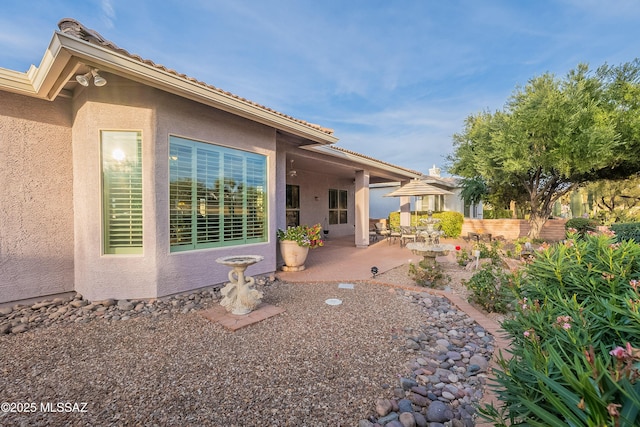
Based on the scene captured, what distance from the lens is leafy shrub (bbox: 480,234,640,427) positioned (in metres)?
0.93

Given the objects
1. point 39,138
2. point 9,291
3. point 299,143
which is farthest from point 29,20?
point 299,143

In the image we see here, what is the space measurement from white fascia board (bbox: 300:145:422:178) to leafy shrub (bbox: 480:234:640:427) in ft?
22.8

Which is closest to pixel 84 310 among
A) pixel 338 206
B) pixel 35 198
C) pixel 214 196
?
pixel 35 198

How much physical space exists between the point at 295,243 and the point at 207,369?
14.2 ft

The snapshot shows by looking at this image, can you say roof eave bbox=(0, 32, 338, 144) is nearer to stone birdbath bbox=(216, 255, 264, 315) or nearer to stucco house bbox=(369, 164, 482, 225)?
stone birdbath bbox=(216, 255, 264, 315)

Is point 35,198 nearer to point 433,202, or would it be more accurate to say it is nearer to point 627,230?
point 627,230

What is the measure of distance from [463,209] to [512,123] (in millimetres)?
11091

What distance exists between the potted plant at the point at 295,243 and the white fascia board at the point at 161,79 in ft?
8.65

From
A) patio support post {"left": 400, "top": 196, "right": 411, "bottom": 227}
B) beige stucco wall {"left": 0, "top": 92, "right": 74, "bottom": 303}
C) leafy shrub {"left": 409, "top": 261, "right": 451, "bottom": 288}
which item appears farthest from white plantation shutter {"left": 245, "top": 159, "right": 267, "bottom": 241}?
patio support post {"left": 400, "top": 196, "right": 411, "bottom": 227}

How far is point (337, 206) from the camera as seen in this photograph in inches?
634

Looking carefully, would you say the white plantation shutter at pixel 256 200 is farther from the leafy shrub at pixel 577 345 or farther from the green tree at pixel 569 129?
the green tree at pixel 569 129

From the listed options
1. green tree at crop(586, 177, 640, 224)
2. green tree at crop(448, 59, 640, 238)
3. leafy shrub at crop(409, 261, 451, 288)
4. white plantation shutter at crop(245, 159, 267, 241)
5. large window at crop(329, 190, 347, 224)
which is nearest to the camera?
leafy shrub at crop(409, 261, 451, 288)

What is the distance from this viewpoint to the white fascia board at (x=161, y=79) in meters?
3.61

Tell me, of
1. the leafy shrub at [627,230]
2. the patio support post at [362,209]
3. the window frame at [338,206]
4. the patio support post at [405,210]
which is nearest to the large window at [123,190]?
the patio support post at [362,209]
